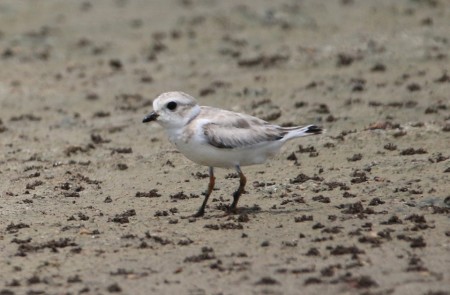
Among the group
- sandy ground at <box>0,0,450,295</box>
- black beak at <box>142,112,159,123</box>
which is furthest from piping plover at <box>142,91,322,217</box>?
sandy ground at <box>0,0,450,295</box>

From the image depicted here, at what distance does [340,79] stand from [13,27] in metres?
7.00

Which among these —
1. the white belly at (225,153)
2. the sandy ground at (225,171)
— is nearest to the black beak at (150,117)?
the white belly at (225,153)

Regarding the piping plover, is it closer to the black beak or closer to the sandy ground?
the black beak

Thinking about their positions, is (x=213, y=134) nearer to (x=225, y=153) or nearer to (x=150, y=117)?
(x=225, y=153)

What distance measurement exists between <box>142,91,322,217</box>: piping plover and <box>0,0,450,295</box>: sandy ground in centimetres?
50

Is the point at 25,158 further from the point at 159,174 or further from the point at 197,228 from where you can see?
the point at 197,228

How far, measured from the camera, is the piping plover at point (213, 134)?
9547mm

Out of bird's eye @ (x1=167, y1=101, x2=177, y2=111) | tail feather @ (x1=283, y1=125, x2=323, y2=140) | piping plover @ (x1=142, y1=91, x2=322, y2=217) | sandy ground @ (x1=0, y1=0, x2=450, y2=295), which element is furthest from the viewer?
tail feather @ (x1=283, y1=125, x2=323, y2=140)

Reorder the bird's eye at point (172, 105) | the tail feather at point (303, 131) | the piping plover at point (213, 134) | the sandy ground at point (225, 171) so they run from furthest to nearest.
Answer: the tail feather at point (303, 131) → the bird's eye at point (172, 105) → the piping plover at point (213, 134) → the sandy ground at point (225, 171)

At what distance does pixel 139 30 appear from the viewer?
1944 centimetres

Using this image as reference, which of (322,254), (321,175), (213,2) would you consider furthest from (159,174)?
(213,2)

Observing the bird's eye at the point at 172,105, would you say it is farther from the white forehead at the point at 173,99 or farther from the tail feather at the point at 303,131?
the tail feather at the point at 303,131

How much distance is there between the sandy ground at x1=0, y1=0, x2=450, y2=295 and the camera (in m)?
8.16

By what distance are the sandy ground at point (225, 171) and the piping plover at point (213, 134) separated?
499 mm
